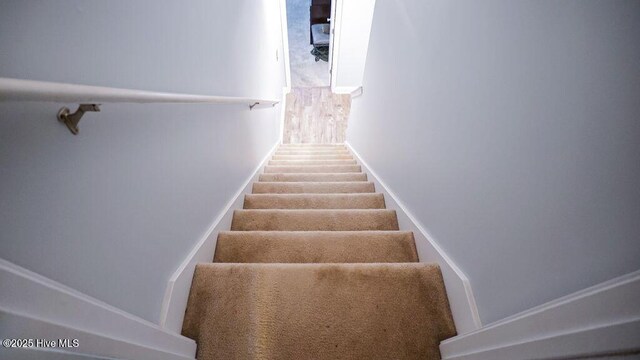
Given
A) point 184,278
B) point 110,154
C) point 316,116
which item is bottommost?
point 184,278

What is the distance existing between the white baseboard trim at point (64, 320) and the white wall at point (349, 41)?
490 cm

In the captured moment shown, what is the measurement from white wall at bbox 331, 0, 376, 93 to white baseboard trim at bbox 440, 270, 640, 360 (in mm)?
4780

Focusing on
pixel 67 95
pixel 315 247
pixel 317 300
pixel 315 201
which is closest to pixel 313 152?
pixel 315 201

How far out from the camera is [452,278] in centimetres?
98

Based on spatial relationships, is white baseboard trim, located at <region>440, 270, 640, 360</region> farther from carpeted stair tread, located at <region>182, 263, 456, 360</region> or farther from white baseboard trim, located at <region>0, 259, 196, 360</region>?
white baseboard trim, located at <region>0, 259, 196, 360</region>

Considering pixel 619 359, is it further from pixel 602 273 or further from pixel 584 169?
pixel 584 169

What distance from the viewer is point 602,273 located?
18.3 inches

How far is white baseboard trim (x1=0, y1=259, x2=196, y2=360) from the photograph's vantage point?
1.24 ft

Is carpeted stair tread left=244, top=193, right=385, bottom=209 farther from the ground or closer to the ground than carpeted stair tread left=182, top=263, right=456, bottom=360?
farther from the ground

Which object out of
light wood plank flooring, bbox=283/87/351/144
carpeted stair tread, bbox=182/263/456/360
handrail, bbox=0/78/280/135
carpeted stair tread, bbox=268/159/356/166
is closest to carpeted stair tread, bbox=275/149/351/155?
carpeted stair tread, bbox=268/159/356/166

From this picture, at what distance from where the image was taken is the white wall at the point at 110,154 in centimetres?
44

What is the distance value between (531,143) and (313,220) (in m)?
1.25

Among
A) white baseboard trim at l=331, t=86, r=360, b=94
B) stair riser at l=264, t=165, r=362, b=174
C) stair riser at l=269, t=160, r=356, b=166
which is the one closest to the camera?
stair riser at l=264, t=165, r=362, b=174

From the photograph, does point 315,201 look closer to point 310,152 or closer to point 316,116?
point 310,152
